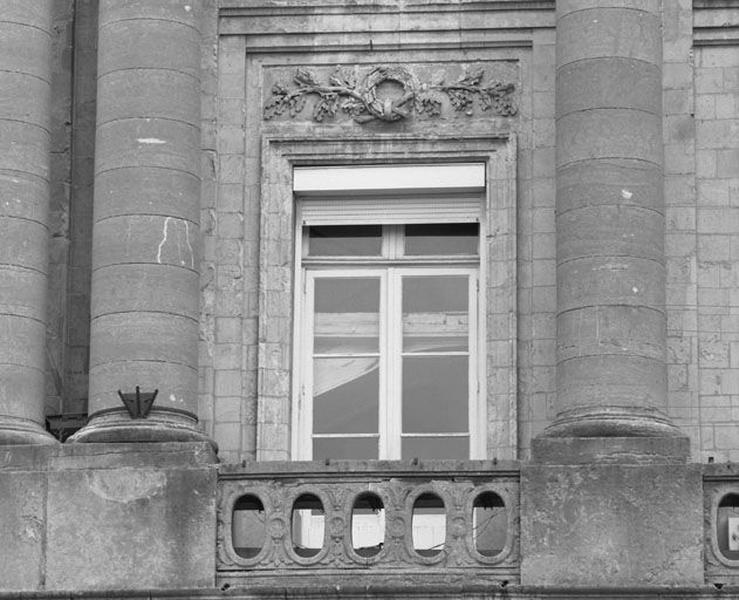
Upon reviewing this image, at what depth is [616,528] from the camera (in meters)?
26.6

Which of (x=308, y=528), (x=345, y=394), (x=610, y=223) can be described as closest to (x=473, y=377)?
(x=345, y=394)

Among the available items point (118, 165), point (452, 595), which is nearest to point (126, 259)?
point (118, 165)

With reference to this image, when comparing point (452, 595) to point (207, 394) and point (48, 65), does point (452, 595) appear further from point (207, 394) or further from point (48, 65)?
point (48, 65)

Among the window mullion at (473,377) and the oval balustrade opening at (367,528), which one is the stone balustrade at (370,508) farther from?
the window mullion at (473,377)

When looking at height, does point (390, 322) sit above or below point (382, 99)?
below

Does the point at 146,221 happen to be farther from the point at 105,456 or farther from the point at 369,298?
the point at 369,298

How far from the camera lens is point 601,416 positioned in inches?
1073

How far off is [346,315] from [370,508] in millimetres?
2771

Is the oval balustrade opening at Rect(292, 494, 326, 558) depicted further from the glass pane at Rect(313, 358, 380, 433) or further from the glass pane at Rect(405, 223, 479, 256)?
the glass pane at Rect(405, 223, 479, 256)

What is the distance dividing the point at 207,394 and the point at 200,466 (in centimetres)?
188

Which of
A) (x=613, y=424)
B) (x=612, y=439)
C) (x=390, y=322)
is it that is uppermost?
(x=390, y=322)

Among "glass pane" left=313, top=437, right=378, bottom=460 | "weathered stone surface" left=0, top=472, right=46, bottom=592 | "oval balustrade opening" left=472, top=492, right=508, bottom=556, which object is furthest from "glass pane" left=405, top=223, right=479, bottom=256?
"weathered stone surface" left=0, top=472, right=46, bottom=592

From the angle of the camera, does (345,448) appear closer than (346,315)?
Yes

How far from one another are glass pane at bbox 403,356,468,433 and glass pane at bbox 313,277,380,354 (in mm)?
456
